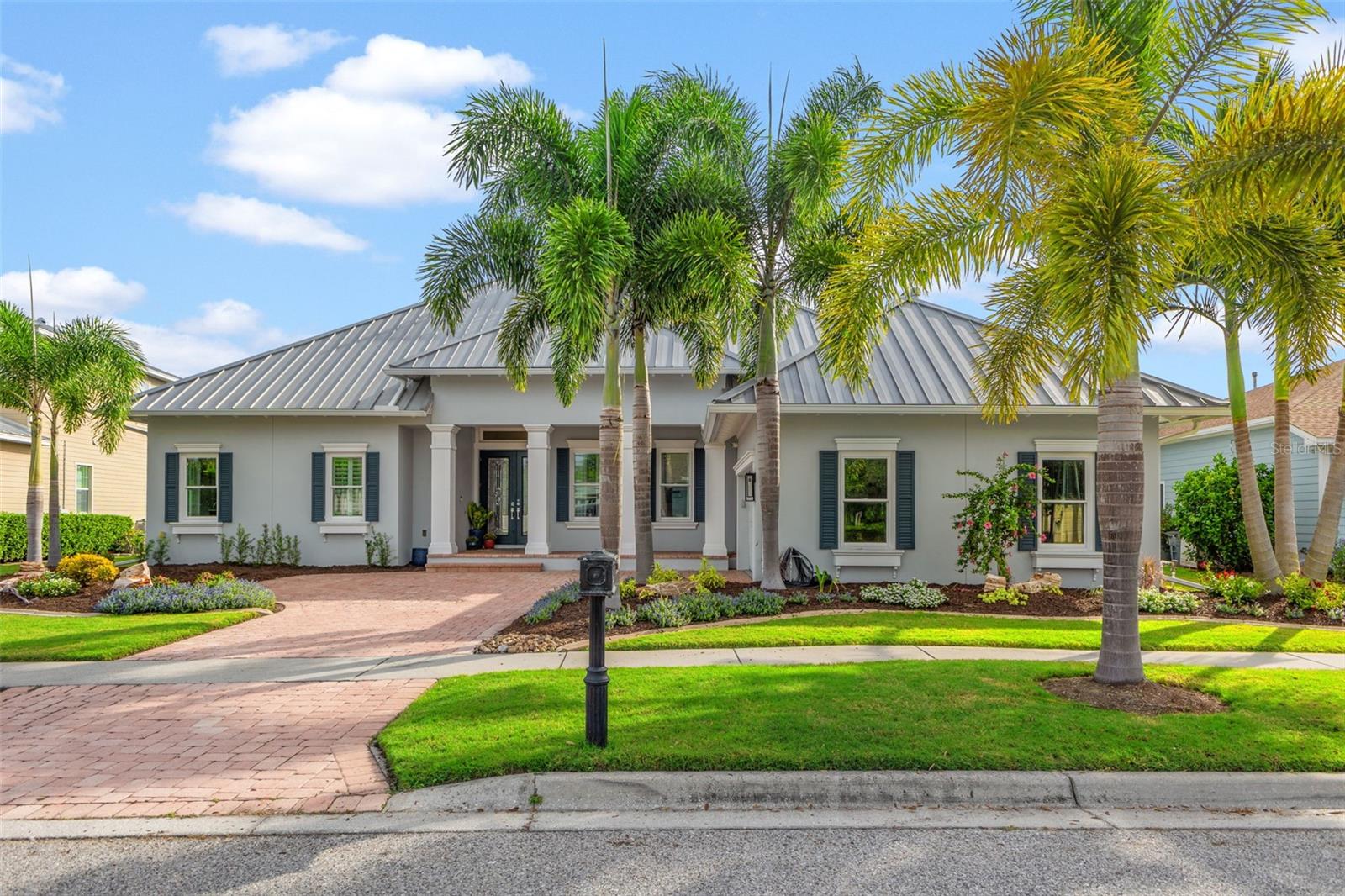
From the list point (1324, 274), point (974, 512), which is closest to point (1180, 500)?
point (974, 512)

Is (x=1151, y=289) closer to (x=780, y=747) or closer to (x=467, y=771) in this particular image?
(x=780, y=747)

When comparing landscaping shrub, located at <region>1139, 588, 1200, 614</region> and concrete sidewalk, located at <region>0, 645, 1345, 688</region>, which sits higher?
landscaping shrub, located at <region>1139, 588, 1200, 614</region>

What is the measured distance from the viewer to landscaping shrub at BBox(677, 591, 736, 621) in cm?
1121

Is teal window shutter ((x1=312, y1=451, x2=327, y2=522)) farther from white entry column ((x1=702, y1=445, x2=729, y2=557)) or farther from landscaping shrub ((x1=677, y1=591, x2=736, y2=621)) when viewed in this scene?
landscaping shrub ((x1=677, y1=591, x2=736, y2=621))

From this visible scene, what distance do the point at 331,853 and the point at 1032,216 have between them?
6945 millimetres

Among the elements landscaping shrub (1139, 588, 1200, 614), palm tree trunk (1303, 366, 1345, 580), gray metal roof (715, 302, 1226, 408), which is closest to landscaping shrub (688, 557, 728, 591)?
gray metal roof (715, 302, 1226, 408)

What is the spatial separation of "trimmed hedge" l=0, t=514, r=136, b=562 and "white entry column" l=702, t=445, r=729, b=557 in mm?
15703

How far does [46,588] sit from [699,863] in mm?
13974

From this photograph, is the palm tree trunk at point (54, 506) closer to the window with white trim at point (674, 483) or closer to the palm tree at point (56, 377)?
the palm tree at point (56, 377)

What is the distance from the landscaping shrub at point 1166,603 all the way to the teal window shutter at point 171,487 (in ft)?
62.6

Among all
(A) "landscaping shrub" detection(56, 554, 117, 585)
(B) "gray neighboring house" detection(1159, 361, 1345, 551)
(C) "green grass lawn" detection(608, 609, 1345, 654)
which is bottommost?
(C) "green grass lawn" detection(608, 609, 1345, 654)

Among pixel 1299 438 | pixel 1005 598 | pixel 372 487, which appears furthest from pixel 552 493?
pixel 1299 438

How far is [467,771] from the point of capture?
540 centimetres

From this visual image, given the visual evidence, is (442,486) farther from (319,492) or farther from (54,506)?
(54,506)
